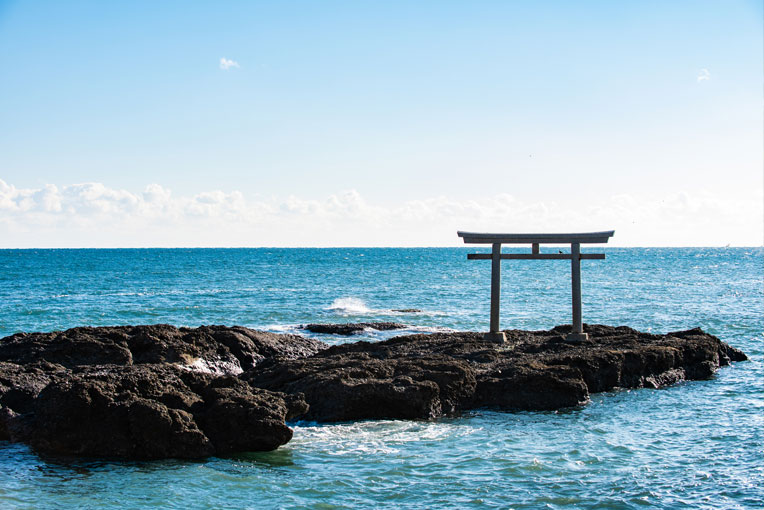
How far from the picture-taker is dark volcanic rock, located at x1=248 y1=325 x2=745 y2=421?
1176cm

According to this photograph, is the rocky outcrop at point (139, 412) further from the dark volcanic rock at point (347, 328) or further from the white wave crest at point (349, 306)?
the white wave crest at point (349, 306)

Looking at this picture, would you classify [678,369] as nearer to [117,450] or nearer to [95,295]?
[117,450]

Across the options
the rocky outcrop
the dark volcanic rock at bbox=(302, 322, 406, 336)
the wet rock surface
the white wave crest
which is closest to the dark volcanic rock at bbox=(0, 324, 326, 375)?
the wet rock surface

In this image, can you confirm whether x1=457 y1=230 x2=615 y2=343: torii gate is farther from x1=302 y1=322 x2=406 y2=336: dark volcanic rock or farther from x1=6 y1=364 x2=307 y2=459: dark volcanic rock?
x1=6 y1=364 x2=307 y2=459: dark volcanic rock

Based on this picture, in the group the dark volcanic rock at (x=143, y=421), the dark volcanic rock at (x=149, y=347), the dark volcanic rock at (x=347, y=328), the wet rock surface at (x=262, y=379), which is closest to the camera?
the dark volcanic rock at (x=143, y=421)

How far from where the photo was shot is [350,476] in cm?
887

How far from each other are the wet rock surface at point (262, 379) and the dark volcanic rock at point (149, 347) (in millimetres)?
33

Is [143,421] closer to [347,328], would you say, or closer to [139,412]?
[139,412]

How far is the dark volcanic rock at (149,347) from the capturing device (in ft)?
47.2

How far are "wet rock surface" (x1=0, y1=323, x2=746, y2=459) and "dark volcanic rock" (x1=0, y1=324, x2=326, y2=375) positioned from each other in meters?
0.03

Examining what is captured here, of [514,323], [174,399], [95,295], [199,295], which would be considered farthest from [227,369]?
[95,295]

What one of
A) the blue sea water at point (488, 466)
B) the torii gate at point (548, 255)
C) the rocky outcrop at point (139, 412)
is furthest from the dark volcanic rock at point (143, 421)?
the torii gate at point (548, 255)

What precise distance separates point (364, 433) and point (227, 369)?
19.5 ft

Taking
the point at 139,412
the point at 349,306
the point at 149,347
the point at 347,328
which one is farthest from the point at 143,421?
the point at 349,306
